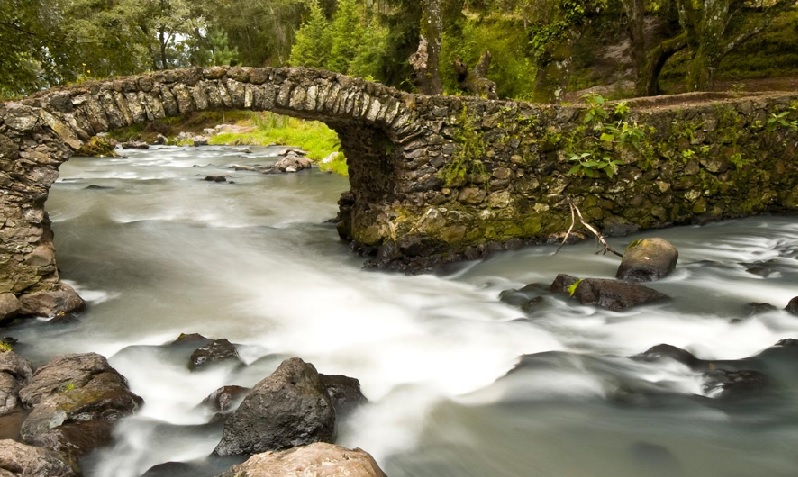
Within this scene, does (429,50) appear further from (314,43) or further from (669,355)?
(314,43)

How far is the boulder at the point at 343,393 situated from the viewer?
17.0 ft

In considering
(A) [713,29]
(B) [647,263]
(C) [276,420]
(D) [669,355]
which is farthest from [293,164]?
(C) [276,420]

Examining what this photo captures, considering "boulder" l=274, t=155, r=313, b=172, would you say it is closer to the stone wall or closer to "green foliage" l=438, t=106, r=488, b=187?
the stone wall

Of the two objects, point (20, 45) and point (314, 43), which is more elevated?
point (314, 43)

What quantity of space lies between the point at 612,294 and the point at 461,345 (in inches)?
82.1

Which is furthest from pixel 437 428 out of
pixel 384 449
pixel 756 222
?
pixel 756 222

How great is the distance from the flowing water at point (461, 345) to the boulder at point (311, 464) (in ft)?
3.20

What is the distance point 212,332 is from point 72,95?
331 cm

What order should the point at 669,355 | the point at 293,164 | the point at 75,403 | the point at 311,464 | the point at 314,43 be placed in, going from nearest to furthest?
the point at 311,464 → the point at 75,403 → the point at 669,355 → the point at 293,164 → the point at 314,43

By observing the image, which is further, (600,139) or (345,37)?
(345,37)

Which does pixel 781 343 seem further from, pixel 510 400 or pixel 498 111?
pixel 498 111

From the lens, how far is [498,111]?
915 centimetres

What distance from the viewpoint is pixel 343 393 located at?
528 cm

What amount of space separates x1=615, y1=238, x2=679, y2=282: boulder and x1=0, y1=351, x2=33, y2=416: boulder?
719 centimetres
